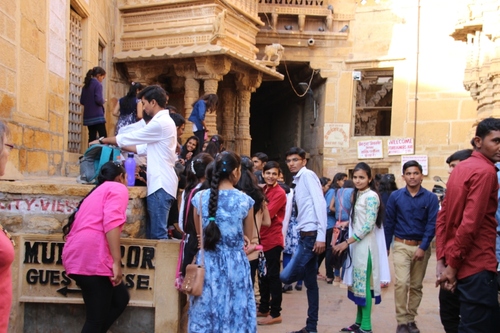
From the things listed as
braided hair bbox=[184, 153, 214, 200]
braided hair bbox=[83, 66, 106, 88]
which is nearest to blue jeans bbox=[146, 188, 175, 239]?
braided hair bbox=[184, 153, 214, 200]

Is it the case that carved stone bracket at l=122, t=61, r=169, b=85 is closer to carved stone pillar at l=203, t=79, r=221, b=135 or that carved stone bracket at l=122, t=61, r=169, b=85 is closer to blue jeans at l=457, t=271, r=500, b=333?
carved stone pillar at l=203, t=79, r=221, b=135

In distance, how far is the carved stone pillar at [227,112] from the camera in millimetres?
12711

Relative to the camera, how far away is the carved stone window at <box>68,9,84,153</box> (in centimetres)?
827

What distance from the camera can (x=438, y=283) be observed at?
3547mm

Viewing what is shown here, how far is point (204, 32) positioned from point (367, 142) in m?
6.24

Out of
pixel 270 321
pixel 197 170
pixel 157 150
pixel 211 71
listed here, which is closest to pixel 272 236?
pixel 270 321

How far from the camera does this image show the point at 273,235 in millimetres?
5422

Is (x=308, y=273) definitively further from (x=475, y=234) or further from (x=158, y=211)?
(x=475, y=234)

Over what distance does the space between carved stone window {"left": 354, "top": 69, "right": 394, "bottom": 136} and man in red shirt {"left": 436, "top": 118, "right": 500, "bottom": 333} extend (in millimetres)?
11994

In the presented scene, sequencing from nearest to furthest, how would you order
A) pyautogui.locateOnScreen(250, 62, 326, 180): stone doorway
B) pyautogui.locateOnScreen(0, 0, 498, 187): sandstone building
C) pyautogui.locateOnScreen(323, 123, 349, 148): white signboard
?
1. pyautogui.locateOnScreen(0, 0, 498, 187): sandstone building
2. pyautogui.locateOnScreen(323, 123, 349, 148): white signboard
3. pyautogui.locateOnScreen(250, 62, 326, 180): stone doorway

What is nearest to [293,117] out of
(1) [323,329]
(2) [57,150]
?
(2) [57,150]

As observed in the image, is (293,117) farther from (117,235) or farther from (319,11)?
(117,235)

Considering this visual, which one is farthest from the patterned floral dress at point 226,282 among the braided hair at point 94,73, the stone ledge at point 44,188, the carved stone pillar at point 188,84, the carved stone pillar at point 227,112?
the carved stone pillar at point 227,112

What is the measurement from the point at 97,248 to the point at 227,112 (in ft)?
30.7
